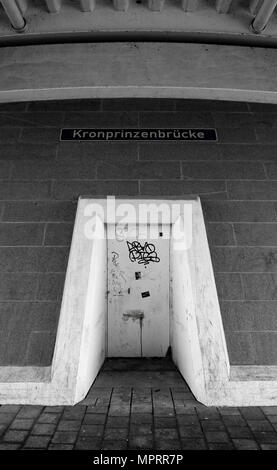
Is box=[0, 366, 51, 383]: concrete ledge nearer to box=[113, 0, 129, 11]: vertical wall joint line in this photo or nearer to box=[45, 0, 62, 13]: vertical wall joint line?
box=[45, 0, 62, 13]: vertical wall joint line

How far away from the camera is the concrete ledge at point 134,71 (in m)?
5.49

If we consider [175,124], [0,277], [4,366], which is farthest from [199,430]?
[175,124]

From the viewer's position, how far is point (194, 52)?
18.4 ft

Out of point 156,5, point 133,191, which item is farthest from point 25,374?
point 156,5

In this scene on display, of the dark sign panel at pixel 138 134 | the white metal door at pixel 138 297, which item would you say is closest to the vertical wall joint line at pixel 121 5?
the dark sign panel at pixel 138 134

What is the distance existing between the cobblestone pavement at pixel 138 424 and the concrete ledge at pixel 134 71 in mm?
4402

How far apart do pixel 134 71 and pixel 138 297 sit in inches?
140

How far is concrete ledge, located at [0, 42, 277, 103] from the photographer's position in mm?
5488

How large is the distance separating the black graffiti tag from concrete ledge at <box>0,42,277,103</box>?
245 centimetres

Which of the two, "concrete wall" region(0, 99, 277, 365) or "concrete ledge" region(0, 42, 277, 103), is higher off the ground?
"concrete ledge" region(0, 42, 277, 103)

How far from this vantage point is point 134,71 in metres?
5.50

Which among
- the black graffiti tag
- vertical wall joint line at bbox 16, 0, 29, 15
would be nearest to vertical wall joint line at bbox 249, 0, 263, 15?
vertical wall joint line at bbox 16, 0, 29, 15

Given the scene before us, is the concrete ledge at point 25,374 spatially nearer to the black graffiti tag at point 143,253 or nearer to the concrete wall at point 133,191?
the concrete wall at point 133,191

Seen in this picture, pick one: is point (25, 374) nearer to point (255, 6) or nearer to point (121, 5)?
point (121, 5)
